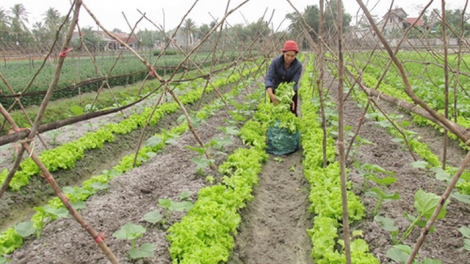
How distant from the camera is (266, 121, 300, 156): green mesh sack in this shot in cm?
693

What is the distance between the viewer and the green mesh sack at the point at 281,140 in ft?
22.7

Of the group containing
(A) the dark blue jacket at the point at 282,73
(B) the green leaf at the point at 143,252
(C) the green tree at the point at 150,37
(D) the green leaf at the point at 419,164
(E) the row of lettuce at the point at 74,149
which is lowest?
(E) the row of lettuce at the point at 74,149

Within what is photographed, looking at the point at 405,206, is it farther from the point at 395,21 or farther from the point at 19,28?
the point at 19,28

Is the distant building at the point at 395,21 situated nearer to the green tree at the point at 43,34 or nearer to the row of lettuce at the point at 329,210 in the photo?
the row of lettuce at the point at 329,210

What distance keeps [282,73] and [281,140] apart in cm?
160

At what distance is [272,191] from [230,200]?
1.40 meters

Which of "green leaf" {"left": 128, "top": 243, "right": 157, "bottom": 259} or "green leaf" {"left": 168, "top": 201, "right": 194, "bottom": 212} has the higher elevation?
"green leaf" {"left": 168, "top": 201, "right": 194, "bottom": 212}

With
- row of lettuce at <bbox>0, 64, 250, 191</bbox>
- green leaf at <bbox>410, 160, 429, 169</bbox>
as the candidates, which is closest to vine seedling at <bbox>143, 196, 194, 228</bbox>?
row of lettuce at <bbox>0, 64, 250, 191</bbox>

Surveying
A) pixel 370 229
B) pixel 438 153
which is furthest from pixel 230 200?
pixel 438 153

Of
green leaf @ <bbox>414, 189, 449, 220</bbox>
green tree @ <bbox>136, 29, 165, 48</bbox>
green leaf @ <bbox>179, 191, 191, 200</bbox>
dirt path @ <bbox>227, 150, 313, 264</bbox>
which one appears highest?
green tree @ <bbox>136, 29, 165, 48</bbox>

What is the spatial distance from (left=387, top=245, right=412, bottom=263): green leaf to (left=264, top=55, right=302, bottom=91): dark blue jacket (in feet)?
16.5

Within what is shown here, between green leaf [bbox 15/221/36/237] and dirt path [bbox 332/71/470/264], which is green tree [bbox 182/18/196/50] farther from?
green leaf [bbox 15/221/36/237]

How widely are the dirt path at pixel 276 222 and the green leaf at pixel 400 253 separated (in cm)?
115

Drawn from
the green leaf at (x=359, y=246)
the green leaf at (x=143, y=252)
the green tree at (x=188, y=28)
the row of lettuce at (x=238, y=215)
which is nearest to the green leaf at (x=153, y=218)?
the row of lettuce at (x=238, y=215)
